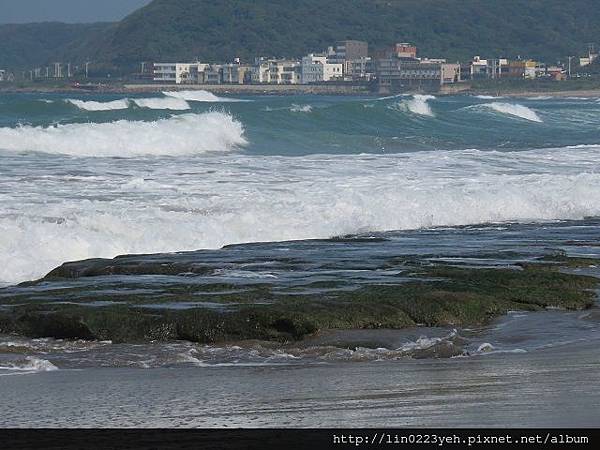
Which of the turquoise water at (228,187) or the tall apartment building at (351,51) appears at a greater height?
the turquoise water at (228,187)

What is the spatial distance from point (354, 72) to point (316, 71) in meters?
5.20

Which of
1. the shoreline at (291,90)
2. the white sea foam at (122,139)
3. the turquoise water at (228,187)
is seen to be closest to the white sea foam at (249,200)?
the turquoise water at (228,187)

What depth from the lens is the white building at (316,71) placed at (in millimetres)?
154500

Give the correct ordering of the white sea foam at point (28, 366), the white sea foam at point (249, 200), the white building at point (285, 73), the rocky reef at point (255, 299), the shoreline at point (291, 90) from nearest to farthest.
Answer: the white sea foam at point (28, 366), the rocky reef at point (255, 299), the white sea foam at point (249, 200), the shoreline at point (291, 90), the white building at point (285, 73)

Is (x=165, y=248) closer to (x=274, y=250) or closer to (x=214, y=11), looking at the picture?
(x=274, y=250)

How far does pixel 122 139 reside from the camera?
108 feet

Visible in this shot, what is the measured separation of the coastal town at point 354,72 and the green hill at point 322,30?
1317 cm

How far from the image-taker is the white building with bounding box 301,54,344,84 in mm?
154500

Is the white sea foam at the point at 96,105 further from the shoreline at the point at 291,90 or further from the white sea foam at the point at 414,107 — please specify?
the shoreline at the point at 291,90

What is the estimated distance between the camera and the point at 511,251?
43.3ft

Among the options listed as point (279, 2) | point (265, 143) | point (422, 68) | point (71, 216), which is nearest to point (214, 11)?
point (279, 2)

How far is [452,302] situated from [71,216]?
705cm

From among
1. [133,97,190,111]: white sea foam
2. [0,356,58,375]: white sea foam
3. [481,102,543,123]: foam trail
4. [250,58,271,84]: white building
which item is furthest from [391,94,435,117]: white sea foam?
[250,58,271,84]: white building

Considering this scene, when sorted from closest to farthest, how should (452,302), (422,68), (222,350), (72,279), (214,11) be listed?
(222,350) < (452,302) < (72,279) < (422,68) < (214,11)
